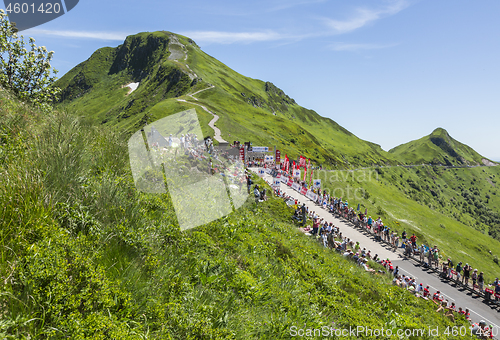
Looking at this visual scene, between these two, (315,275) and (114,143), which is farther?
(315,275)

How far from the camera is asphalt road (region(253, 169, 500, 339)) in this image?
56.0 feet

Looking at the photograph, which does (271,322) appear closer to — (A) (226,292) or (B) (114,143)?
(A) (226,292)

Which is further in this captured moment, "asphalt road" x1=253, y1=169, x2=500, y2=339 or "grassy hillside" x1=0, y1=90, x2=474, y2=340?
"asphalt road" x1=253, y1=169, x2=500, y2=339

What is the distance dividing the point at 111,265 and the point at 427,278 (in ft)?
77.5

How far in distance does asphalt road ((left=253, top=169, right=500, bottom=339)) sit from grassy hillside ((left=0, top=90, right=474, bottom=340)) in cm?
1363

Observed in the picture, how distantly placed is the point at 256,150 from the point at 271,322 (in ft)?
138

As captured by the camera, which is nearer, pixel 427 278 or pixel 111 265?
pixel 111 265

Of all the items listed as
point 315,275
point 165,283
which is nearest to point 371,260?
point 315,275

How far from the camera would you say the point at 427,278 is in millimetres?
20672

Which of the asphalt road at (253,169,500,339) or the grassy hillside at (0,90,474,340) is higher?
the grassy hillside at (0,90,474,340)

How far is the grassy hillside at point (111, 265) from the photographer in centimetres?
318

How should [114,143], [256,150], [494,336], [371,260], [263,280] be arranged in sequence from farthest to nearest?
[256,150] < [371,260] < [494,336] < [114,143] < [263,280]

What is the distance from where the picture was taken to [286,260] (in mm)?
9531

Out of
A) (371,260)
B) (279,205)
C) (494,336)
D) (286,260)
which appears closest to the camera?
(286,260)
